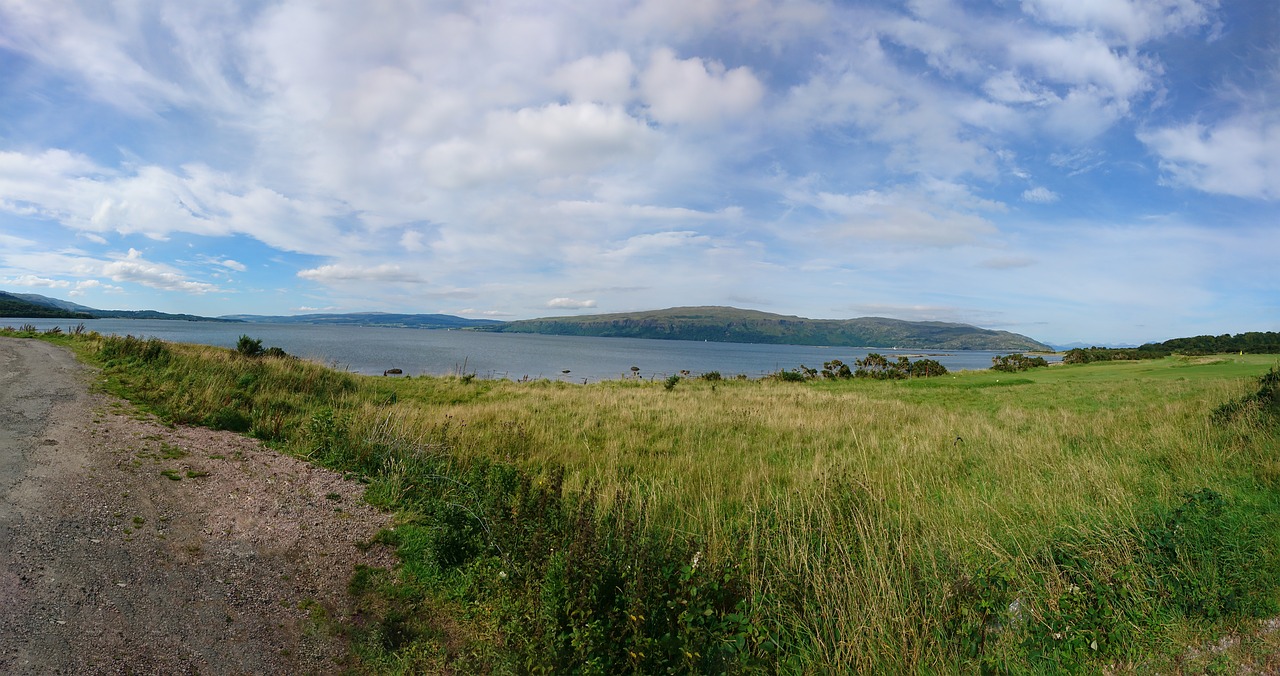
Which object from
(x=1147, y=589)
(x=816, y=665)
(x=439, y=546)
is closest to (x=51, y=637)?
(x=439, y=546)

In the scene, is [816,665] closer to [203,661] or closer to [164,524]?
[203,661]

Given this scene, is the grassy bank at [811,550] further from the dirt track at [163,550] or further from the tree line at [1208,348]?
the tree line at [1208,348]

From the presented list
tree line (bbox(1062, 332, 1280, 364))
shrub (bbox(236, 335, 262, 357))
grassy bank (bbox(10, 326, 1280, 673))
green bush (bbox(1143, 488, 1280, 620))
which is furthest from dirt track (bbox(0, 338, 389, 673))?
tree line (bbox(1062, 332, 1280, 364))

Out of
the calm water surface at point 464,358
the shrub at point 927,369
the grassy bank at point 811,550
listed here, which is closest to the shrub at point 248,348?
the calm water surface at point 464,358

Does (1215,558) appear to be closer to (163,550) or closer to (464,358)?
(163,550)

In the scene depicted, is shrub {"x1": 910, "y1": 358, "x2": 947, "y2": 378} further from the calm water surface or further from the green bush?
the green bush

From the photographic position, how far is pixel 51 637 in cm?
377

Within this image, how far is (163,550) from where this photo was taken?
16.7 ft

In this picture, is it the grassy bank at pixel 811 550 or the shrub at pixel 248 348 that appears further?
the shrub at pixel 248 348

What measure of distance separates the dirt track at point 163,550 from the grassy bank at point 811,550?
0.59m

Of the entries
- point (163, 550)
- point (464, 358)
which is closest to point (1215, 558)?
point (163, 550)

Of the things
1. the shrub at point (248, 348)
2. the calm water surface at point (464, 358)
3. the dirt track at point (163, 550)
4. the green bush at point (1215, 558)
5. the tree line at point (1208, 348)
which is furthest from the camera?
the calm water surface at point (464, 358)

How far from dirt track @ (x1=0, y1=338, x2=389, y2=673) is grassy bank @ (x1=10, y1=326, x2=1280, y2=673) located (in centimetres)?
59

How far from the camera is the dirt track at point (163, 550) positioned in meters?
3.91
